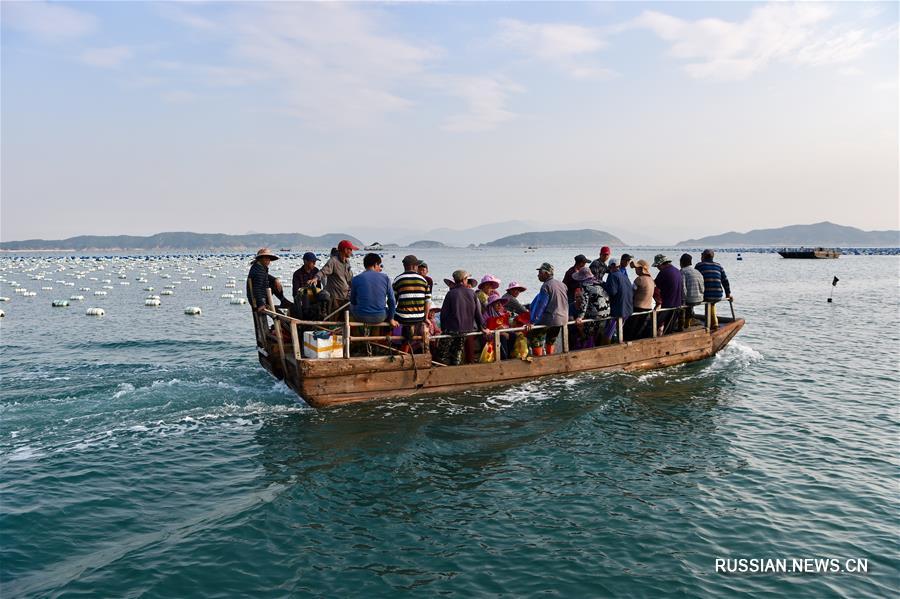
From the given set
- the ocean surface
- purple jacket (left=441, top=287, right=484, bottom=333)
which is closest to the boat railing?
purple jacket (left=441, top=287, right=484, bottom=333)

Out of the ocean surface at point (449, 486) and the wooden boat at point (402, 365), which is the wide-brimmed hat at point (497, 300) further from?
the ocean surface at point (449, 486)

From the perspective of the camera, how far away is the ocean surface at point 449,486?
21.6 feet

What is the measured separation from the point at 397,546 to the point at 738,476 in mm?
5991

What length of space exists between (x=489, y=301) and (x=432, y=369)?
2.40m

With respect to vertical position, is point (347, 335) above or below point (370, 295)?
below

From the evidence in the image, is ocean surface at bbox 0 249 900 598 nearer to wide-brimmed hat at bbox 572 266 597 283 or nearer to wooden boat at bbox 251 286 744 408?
wooden boat at bbox 251 286 744 408

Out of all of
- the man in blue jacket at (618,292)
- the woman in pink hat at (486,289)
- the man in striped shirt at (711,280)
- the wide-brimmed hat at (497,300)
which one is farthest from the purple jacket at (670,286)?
the woman in pink hat at (486,289)

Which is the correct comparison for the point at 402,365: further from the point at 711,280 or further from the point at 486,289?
the point at 711,280

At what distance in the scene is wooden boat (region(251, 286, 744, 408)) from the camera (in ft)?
39.9

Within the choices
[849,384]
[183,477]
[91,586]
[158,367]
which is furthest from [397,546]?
[849,384]

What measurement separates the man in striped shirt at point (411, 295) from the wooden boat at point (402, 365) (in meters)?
0.72

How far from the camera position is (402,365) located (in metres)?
12.8

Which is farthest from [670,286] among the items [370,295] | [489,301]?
[370,295]

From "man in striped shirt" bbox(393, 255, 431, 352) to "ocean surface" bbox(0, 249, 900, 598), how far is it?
6.77ft
